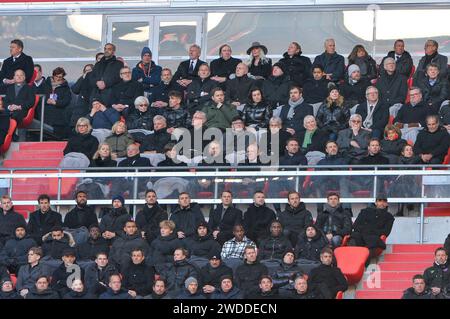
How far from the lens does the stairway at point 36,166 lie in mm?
30203

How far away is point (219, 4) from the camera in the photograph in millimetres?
34344

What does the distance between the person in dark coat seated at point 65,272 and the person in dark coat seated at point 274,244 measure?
2342 millimetres

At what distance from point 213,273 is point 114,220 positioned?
2061 millimetres

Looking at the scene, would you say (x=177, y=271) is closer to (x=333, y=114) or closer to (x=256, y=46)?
(x=333, y=114)

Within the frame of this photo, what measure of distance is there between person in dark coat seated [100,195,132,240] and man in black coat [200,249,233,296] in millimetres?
1685

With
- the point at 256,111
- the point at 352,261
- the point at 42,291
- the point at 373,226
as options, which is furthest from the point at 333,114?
the point at 42,291

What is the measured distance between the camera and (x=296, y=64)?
105 ft

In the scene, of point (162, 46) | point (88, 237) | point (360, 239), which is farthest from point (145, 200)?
point (162, 46)

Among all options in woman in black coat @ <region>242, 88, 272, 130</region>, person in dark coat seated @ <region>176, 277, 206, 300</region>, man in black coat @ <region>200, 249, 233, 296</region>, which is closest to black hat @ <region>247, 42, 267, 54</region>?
woman in black coat @ <region>242, 88, 272, 130</region>

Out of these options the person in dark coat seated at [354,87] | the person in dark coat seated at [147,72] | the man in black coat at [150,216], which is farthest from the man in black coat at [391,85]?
the man in black coat at [150,216]

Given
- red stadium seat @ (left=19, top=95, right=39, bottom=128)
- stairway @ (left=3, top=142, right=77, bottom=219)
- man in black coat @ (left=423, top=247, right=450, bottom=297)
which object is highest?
red stadium seat @ (left=19, top=95, right=39, bottom=128)

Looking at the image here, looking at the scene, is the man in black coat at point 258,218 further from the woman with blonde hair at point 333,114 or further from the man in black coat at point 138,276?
the woman with blonde hair at point 333,114

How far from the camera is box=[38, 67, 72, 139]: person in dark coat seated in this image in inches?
1280

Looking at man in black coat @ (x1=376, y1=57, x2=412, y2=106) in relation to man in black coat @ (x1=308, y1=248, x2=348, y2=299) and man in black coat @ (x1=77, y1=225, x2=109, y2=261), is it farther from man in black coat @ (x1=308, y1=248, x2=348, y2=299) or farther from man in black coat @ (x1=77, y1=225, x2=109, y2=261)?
man in black coat @ (x1=77, y1=225, x2=109, y2=261)
